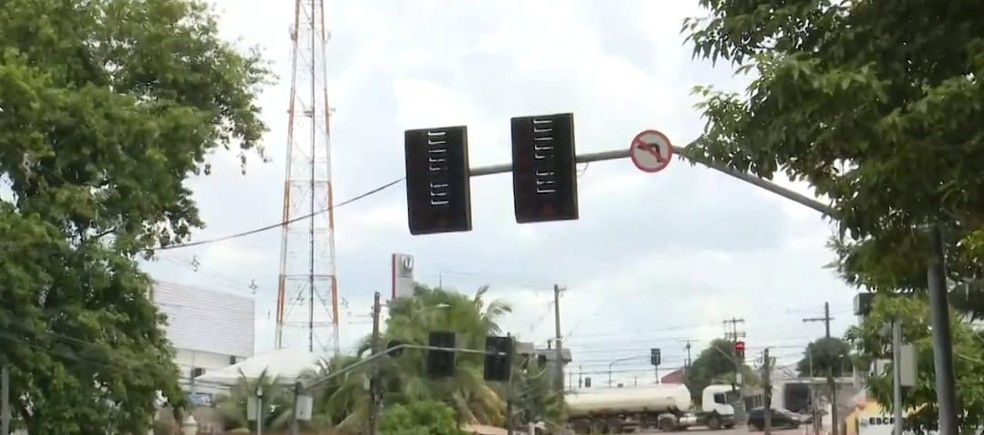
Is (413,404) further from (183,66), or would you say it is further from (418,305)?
(183,66)

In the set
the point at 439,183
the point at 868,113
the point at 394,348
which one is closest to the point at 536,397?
the point at 394,348

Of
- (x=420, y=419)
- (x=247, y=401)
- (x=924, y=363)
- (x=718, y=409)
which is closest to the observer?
(x=924, y=363)

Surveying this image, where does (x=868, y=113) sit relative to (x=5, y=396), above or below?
above

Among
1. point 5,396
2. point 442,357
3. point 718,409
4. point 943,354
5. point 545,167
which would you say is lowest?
point 718,409

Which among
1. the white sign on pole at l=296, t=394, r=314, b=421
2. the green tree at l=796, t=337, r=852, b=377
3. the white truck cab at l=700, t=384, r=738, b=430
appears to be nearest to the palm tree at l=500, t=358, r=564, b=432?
the white truck cab at l=700, t=384, r=738, b=430

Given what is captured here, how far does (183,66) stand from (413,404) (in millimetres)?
27068

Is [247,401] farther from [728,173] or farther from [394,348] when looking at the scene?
[728,173]

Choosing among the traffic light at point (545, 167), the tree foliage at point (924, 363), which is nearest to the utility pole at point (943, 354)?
the traffic light at point (545, 167)

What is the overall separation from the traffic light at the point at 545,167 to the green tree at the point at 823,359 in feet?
274

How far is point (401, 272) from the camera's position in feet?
251

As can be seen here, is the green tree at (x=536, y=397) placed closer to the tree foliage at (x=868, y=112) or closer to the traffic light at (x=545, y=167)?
the traffic light at (x=545, y=167)

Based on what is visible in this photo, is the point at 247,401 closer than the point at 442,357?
No

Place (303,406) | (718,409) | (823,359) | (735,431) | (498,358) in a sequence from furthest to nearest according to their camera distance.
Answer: (823,359) → (718,409) → (735,431) → (303,406) → (498,358)

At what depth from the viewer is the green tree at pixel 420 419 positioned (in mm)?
53312
